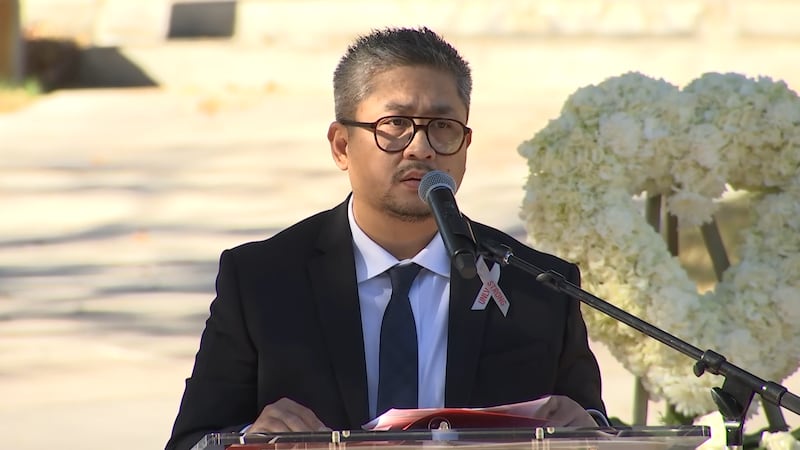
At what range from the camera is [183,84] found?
16297 millimetres

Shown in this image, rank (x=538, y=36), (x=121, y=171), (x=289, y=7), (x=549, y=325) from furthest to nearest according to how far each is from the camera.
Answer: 1. (x=289, y=7)
2. (x=538, y=36)
3. (x=121, y=171)
4. (x=549, y=325)

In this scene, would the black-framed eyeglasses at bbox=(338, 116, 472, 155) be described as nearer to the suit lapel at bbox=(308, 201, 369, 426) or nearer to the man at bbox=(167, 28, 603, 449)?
the man at bbox=(167, 28, 603, 449)

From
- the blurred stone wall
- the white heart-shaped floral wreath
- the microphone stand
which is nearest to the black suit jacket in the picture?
the microphone stand

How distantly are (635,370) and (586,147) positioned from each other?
766mm

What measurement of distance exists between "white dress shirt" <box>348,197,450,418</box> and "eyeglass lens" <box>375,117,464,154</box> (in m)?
0.28

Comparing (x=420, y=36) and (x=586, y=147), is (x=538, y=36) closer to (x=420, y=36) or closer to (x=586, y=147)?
(x=586, y=147)

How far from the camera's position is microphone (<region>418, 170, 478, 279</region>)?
7.96ft

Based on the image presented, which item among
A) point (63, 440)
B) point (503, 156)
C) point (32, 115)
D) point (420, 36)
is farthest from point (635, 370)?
point (32, 115)

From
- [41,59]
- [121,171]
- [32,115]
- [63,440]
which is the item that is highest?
[41,59]

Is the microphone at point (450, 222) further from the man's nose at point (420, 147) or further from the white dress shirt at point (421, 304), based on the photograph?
the white dress shirt at point (421, 304)

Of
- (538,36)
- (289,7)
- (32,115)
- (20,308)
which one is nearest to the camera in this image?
(20,308)

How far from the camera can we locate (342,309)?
3285 mm

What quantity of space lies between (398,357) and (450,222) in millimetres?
767

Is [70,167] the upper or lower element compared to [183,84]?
lower
